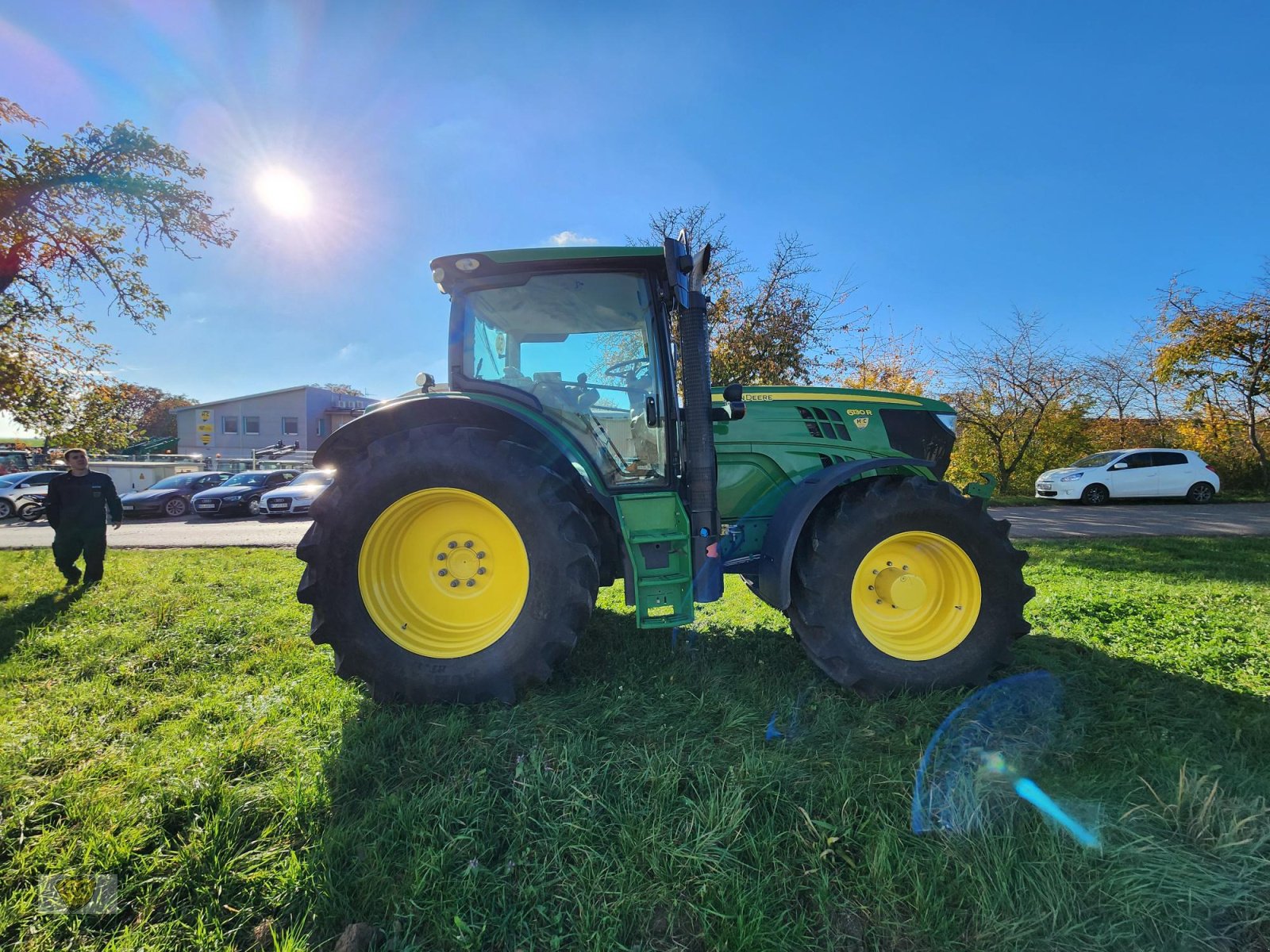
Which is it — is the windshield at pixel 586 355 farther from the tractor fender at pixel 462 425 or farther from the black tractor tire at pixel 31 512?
the black tractor tire at pixel 31 512

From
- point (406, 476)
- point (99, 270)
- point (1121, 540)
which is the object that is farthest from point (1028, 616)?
point (99, 270)

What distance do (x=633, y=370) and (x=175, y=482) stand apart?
1865 cm

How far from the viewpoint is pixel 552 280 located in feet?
8.80

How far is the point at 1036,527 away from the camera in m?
9.33

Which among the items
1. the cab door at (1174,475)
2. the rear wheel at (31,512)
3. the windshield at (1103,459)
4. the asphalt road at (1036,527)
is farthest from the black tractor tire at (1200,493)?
the rear wheel at (31,512)

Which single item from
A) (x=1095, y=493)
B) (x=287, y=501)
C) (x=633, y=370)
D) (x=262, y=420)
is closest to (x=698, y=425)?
(x=633, y=370)

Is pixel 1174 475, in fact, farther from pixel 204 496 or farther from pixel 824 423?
pixel 204 496

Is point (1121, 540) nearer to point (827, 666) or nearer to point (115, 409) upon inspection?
point (827, 666)

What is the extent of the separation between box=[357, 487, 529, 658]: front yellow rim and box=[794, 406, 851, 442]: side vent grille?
1.77 meters

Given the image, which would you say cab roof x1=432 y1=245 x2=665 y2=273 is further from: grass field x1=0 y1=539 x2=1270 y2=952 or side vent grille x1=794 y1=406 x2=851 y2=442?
grass field x1=0 y1=539 x2=1270 y2=952

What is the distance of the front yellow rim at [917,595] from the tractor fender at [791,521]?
34 centimetres

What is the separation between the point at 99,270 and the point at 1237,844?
12.6m
